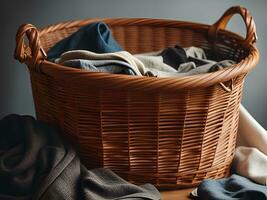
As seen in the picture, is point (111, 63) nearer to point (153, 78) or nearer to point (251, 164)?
point (153, 78)

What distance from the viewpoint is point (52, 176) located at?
668mm

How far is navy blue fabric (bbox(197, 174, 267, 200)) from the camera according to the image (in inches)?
28.0

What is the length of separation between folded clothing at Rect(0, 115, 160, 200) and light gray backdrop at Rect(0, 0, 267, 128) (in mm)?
380

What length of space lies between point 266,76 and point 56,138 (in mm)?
764

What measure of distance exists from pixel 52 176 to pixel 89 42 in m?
0.35

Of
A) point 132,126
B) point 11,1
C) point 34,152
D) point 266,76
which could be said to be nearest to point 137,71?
point 132,126

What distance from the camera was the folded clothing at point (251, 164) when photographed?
0.80 meters

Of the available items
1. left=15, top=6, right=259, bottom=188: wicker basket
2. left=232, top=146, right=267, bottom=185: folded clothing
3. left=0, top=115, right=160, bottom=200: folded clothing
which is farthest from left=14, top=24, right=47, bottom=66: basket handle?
left=232, top=146, right=267, bottom=185: folded clothing

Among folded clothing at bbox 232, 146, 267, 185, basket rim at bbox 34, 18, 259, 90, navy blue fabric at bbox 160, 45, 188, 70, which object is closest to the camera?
basket rim at bbox 34, 18, 259, 90

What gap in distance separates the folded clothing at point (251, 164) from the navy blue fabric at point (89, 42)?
0.33 m

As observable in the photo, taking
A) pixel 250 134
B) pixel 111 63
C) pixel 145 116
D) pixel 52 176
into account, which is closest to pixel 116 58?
pixel 111 63

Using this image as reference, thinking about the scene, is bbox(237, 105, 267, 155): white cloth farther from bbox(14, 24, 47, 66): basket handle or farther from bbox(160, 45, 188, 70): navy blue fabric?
bbox(14, 24, 47, 66): basket handle

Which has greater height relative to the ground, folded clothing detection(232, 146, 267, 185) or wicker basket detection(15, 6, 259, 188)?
wicker basket detection(15, 6, 259, 188)

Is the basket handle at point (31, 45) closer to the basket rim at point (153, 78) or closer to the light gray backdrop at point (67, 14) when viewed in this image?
the basket rim at point (153, 78)
